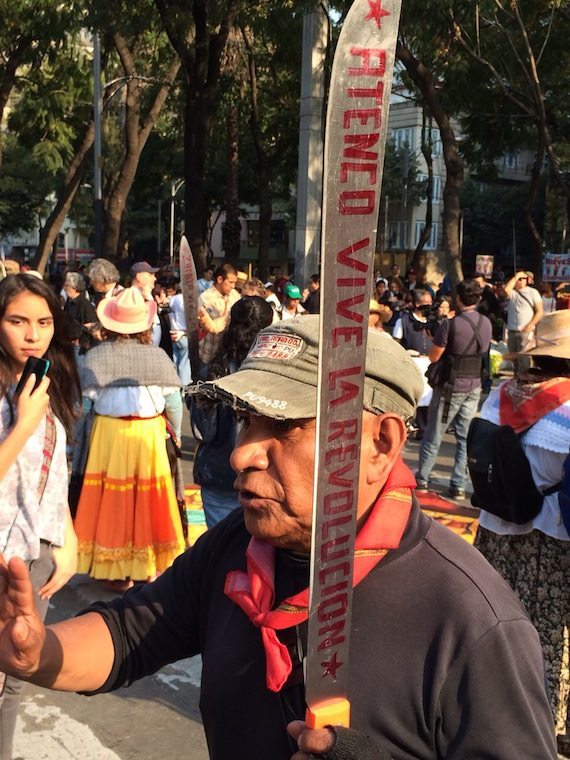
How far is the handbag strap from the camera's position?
10.1ft

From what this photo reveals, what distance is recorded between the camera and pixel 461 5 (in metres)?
14.4

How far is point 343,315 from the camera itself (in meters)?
1.27

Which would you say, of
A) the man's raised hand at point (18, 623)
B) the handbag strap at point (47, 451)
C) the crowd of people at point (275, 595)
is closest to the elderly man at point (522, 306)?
the handbag strap at point (47, 451)

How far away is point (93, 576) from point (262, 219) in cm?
2273

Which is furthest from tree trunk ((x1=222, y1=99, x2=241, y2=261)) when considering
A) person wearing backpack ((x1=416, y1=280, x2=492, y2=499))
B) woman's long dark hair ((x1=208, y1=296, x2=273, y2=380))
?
woman's long dark hair ((x1=208, y1=296, x2=273, y2=380))

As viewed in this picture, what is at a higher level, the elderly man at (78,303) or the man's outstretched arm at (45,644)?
the man's outstretched arm at (45,644)

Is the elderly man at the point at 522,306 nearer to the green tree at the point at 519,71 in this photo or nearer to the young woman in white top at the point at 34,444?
the green tree at the point at 519,71

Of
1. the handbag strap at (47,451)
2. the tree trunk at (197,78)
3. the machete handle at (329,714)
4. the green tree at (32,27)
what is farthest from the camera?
the green tree at (32,27)

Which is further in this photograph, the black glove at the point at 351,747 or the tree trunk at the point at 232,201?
the tree trunk at the point at 232,201

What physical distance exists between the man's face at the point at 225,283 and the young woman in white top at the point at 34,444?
5737 millimetres

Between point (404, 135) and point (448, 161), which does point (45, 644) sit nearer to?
point (448, 161)

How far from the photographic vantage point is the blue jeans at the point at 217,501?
15.8 feet

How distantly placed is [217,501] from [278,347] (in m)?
3.36

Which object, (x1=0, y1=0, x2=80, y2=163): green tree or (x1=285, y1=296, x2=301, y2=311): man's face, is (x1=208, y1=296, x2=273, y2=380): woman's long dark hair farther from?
(x1=0, y1=0, x2=80, y2=163): green tree
